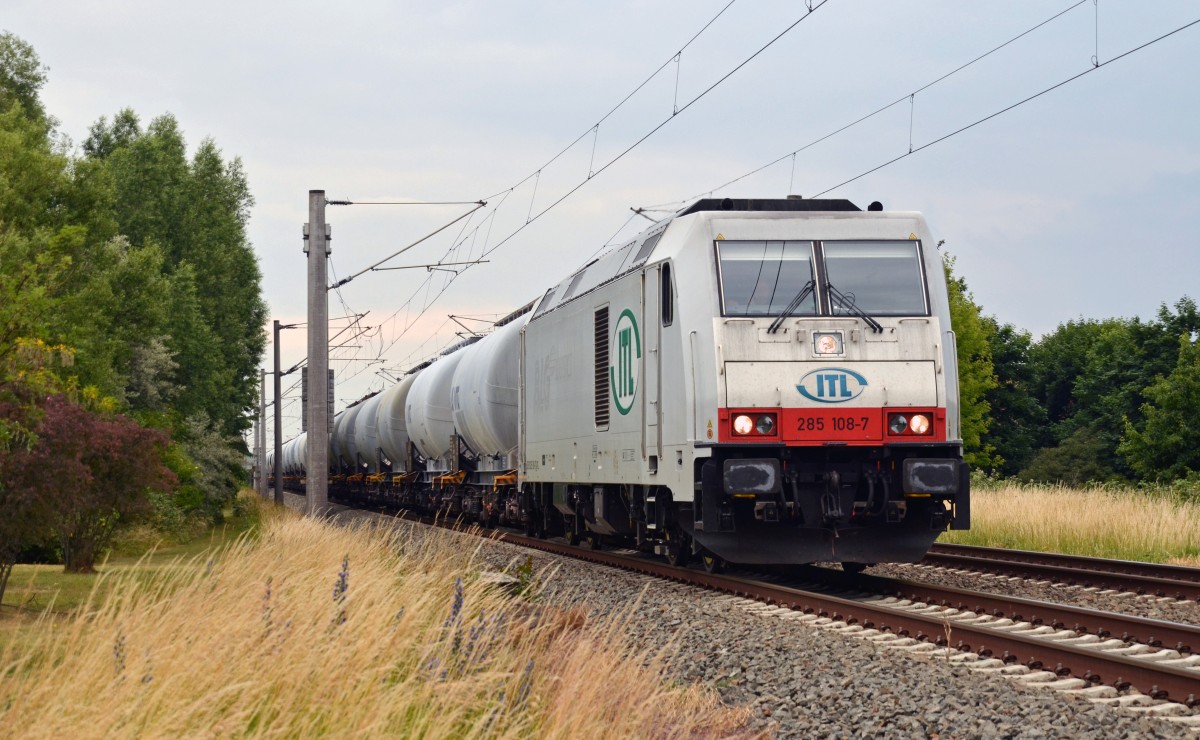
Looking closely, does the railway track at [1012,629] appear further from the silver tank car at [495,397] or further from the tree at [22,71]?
the tree at [22,71]

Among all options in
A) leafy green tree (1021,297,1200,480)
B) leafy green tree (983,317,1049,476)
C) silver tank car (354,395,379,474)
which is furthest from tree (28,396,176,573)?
leafy green tree (983,317,1049,476)

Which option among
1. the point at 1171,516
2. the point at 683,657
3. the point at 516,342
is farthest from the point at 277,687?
the point at 516,342

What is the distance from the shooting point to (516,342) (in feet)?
78.4

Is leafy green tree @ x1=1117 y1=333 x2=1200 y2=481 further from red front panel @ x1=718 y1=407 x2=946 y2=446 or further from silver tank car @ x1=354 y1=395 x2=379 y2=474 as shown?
red front panel @ x1=718 y1=407 x2=946 y2=446

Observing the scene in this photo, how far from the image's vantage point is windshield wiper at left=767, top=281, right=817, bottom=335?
1303 cm

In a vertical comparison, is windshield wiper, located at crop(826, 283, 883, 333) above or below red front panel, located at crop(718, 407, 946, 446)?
above

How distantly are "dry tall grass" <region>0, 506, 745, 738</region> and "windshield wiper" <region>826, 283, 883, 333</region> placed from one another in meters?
6.18

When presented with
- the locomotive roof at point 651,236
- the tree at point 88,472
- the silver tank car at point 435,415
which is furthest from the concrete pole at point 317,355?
the locomotive roof at point 651,236

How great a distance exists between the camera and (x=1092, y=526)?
1919 cm

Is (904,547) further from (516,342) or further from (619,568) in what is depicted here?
(516,342)

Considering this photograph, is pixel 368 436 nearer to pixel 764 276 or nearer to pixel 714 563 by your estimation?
pixel 714 563

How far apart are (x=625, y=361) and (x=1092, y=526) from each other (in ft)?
26.6

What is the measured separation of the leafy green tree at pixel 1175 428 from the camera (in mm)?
46781

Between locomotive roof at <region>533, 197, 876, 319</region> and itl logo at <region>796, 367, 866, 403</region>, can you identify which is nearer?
itl logo at <region>796, 367, 866, 403</region>
